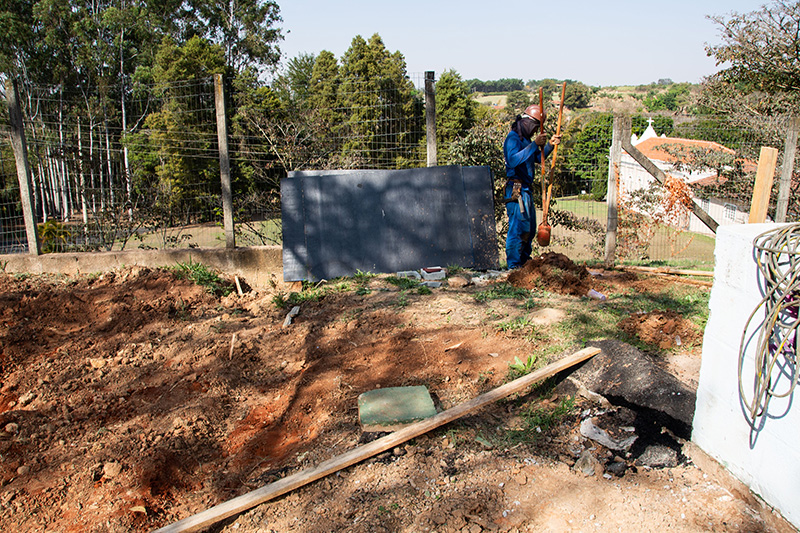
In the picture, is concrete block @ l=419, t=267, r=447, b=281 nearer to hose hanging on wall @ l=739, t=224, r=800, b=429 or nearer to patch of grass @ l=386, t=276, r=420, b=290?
patch of grass @ l=386, t=276, r=420, b=290

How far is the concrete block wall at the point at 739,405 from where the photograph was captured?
2434 millimetres

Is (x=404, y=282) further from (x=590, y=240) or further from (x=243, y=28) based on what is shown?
(x=243, y=28)

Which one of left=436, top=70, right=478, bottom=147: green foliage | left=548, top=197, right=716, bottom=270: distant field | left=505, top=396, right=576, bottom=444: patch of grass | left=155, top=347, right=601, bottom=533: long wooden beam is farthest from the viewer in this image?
left=436, top=70, right=478, bottom=147: green foliage

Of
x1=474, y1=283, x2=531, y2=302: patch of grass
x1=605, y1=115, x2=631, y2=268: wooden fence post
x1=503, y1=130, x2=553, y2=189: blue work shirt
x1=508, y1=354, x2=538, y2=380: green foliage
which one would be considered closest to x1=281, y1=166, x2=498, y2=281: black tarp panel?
x1=503, y1=130, x2=553, y2=189: blue work shirt

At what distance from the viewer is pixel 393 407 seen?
3475 mm

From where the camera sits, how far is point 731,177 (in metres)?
10.4

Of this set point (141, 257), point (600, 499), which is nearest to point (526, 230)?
point (600, 499)

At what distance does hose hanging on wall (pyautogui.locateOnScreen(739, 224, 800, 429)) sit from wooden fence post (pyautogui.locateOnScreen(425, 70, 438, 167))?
17.4ft

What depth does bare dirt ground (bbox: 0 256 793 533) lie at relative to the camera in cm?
272

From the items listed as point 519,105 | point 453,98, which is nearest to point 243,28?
point 453,98

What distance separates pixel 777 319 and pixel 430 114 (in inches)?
219

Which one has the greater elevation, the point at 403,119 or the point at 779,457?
the point at 403,119

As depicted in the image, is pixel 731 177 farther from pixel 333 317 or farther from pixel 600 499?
pixel 600 499

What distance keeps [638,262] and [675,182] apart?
1.21 metres
